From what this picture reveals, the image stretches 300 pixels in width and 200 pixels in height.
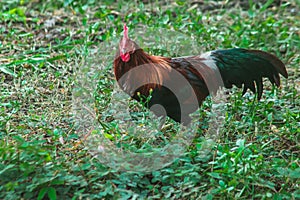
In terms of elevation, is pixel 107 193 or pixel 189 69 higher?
pixel 189 69

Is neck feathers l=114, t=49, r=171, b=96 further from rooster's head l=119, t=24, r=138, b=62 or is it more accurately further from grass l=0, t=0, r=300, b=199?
grass l=0, t=0, r=300, b=199

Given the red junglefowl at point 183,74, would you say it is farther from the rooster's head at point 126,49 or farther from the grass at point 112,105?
the grass at point 112,105

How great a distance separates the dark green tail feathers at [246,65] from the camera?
4.20m

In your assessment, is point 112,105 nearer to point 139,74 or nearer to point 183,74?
point 139,74

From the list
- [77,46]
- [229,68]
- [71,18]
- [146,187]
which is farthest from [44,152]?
[71,18]

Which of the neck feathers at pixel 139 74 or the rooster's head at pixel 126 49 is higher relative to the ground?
the rooster's head at pixel 126 49

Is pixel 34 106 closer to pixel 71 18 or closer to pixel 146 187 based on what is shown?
pixel 146 187

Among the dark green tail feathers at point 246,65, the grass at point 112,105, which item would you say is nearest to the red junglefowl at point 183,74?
the dark green tail feathers at point 246,65

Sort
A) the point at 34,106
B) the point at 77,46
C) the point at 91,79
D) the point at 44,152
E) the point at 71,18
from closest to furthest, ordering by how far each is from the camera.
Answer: the point at 44,152 < the point at 34,106 < the point at 91,79 < the point at 77,46 < the point at 71,18

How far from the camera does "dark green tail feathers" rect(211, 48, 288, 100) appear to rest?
420 centimetres

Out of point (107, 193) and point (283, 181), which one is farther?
point (283, 181)

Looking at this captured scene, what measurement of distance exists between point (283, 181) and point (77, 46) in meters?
2.89

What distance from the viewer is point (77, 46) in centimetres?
554

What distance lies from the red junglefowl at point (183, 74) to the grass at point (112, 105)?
0.31 m
